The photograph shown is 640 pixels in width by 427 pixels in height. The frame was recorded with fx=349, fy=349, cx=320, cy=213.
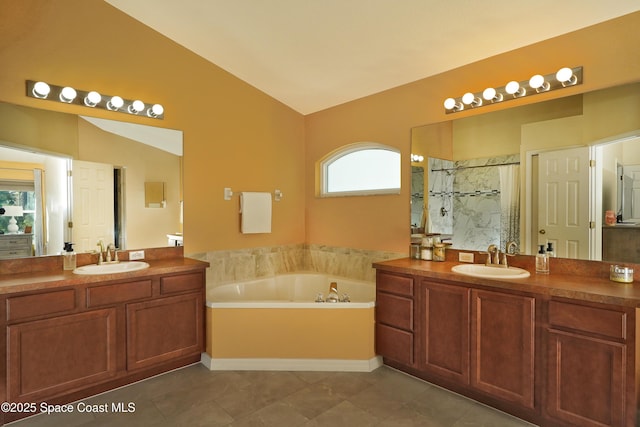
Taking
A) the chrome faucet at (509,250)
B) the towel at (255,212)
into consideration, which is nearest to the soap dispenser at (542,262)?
the chrome faucet at (509,250)

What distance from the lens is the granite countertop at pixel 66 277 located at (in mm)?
2062

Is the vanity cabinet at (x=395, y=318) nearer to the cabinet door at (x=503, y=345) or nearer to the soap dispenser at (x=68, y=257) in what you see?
the cabinet door at (x=503, y=345)

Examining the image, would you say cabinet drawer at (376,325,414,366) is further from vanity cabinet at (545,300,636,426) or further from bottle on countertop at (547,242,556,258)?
bottle on countertop at (547,242,556,258)

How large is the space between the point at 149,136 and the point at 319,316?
2.09 metres

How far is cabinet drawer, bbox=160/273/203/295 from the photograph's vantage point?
8.71 feet

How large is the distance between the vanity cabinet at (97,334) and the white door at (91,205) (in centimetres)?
54

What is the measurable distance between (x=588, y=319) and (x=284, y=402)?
1.86 m

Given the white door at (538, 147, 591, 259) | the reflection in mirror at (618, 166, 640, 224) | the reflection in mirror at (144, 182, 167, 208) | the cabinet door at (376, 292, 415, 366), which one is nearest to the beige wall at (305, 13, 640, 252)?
A: the white door at (538, 147, 591, 259)

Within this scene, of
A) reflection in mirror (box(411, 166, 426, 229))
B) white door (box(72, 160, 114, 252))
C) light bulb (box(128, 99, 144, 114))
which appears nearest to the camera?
white door (box(72, 160, 114, 252))

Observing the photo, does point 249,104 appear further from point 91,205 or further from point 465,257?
point 465,257

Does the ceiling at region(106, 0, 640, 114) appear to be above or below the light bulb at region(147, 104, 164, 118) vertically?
above

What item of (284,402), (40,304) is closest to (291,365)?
(284,402)

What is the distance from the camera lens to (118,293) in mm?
2426

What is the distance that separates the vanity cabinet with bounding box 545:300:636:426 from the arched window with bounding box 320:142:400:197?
1.73 m
